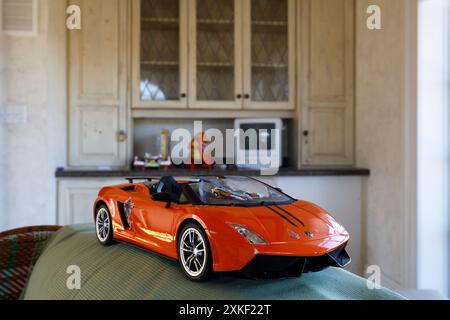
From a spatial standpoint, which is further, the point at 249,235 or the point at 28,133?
the point at 28,133

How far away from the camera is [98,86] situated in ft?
5.60

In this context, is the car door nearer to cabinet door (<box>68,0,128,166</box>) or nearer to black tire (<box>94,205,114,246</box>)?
black tire (<box>94,205,114,246</box>)

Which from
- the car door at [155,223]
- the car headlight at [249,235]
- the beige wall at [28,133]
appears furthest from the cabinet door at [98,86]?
the car headlight at [249,235]

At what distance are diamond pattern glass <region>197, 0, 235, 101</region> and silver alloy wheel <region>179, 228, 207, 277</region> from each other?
61.7 inches

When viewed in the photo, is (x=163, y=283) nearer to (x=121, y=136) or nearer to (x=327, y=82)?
(x=121, y=136)

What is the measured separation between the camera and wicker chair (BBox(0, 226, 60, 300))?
651 millimetres

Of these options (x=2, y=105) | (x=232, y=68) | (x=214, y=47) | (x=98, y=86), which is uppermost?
(x=214, y=47)

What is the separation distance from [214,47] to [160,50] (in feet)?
0.89

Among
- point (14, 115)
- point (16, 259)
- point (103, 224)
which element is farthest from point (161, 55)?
point (103, 224)

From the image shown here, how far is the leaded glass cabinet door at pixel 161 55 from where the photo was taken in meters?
1.75

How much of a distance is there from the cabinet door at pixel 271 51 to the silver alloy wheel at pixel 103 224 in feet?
4.80
